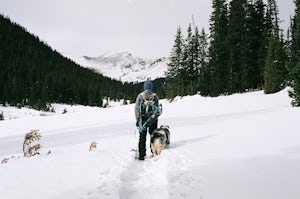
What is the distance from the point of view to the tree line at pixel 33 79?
8950cm

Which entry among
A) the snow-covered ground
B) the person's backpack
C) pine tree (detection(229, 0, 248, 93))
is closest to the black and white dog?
the snow-covered ground

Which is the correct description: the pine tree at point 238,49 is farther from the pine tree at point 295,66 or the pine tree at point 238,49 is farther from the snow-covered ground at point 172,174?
the snow-covered ground at point 172,174

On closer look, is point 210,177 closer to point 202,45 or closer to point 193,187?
point 193,187

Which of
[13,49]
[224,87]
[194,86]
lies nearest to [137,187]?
[224,87]

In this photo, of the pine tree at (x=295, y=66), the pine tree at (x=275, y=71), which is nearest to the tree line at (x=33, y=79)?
the pine tree at (x=275, y=71)

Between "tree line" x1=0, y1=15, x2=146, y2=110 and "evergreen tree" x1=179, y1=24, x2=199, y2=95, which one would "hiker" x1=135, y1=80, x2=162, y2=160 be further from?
"tree line" x1=0, y1=15, x2=146, y2=110

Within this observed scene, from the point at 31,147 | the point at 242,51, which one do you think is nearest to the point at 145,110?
the point at 31,147

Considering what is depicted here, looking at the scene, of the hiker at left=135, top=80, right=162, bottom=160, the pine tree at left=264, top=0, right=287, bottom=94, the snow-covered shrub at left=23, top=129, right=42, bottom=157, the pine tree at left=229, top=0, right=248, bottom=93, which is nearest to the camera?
the snow-covered shrub at left=23, top=129, right=42, bottom=157

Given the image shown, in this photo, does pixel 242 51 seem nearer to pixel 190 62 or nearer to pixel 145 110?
pixel 190 62

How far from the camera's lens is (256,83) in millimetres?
38156

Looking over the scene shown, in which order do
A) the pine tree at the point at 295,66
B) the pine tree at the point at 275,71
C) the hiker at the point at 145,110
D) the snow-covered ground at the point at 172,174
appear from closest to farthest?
the snow-covered ground at the point at 172,174, the hiker at the point at 145,110, the pine tree at the point at 295,66, the pine tree at the point at 275,71

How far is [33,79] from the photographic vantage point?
10919 cm

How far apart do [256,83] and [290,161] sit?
33774mm

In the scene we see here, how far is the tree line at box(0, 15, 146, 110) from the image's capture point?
8950 cm
